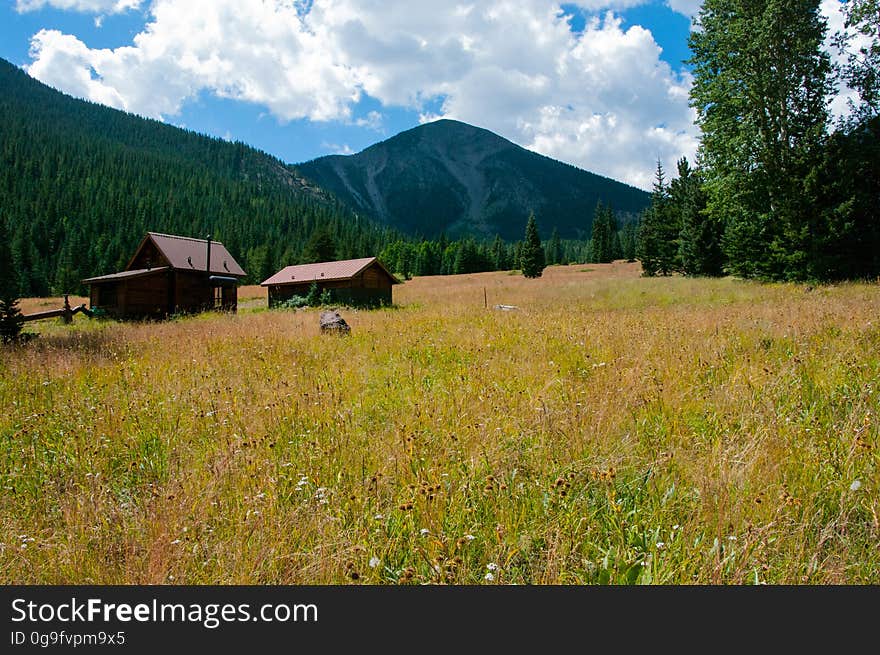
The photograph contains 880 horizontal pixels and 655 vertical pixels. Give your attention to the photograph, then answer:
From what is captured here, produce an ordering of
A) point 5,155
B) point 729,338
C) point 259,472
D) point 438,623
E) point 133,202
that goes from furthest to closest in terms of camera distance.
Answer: point 5,155
point 133,202
point 729,338
point 259,472
point 438,623

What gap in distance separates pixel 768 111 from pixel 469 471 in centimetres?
3020

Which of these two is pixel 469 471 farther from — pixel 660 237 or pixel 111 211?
pixel 111 211

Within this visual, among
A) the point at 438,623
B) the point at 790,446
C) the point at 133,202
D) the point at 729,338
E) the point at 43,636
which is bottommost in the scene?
the point at 43,636

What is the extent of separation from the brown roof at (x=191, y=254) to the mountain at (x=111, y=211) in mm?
44407

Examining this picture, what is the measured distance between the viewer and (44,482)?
3.46m

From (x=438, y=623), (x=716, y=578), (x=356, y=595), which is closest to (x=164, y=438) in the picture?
(x=356, y=595)

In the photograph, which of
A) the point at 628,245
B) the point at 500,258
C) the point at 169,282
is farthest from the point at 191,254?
the point at 628,245

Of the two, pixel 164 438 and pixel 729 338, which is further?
pixel 729 338

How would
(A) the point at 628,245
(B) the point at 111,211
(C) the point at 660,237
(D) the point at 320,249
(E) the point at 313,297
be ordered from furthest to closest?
(B) the point at 111,211, (A) the point at 628,245, (D) the point at 320,249, (C) the point at 660,237, (E) the point at 313,297

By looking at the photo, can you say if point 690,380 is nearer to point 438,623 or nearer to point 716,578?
point 716,578

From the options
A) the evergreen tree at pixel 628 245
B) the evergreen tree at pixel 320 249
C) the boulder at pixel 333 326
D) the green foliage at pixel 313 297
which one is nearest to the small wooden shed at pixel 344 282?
the green foliage at pixel 313 297

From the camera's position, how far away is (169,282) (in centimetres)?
3734

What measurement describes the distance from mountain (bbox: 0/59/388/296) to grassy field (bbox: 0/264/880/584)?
8471cm

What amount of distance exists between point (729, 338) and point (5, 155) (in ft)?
718
